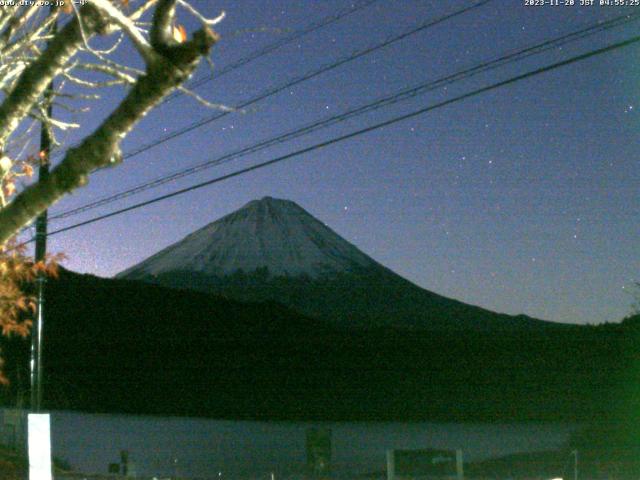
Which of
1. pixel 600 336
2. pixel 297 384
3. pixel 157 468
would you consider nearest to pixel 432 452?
pixel 157 468

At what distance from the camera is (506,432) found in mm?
30484

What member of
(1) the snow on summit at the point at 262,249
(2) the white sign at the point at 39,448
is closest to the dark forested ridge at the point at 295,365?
(2) the white sign at the point at 39,448

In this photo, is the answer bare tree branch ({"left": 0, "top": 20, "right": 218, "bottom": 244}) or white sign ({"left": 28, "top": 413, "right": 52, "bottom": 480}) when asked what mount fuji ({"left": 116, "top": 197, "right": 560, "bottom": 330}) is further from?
bare tree branch ({"left": 0, "top": 20, "right": 218, "bottom": 244})

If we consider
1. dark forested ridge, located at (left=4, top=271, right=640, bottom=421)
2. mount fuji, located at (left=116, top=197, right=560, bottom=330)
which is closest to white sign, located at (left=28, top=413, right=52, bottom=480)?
dark forested ridge, located at (left=4, top=271, right=640, bottom=421)

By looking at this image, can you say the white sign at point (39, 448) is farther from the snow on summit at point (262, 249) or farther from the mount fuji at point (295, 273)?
the snow on summit at point (262, 249)

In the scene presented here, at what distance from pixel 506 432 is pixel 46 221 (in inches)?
734

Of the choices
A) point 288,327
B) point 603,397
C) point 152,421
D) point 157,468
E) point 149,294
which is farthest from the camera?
point 149,294

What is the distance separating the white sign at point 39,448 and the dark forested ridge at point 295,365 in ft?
71.6

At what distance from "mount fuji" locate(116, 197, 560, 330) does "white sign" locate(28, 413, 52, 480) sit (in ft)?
210

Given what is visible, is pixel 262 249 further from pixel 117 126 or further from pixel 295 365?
pixel 117 126

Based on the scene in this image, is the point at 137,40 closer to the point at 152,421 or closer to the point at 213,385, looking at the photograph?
the point at 152,421

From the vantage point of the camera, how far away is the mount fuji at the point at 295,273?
80.2 m

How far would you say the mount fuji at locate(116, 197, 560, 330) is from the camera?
80.2 m

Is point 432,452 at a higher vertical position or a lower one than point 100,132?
lower
